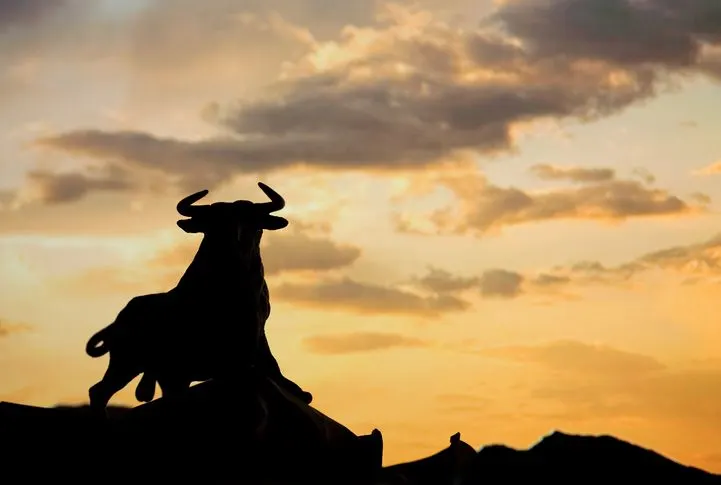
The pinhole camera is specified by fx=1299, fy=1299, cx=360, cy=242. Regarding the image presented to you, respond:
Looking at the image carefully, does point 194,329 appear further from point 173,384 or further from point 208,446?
point 208,446

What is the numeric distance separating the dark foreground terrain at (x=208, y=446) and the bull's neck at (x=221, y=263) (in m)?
1.38

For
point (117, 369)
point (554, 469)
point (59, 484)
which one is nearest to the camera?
point (554, 469)

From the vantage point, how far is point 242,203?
16.2 meters

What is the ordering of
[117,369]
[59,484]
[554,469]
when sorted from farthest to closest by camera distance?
[117,369] < [59,484] < [554,469]

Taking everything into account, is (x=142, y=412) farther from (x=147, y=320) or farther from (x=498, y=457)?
(x=498, y=457)

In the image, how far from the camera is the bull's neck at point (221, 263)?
623 inches

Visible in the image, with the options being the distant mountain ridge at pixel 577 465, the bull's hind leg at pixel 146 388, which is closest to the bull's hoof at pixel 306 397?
the bull's hind leg at pixel 146 388

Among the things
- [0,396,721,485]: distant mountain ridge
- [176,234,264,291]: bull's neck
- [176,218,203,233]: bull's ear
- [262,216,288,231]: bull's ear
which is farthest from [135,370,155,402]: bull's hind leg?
[0,396,721,485]: distant mountain ridge

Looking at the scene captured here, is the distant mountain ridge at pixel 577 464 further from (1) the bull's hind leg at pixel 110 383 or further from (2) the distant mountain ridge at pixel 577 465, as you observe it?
(1) the bull's hind leg at pixel 110 383

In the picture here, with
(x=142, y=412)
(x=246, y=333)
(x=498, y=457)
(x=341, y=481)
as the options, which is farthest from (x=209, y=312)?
(x=498, y=457)

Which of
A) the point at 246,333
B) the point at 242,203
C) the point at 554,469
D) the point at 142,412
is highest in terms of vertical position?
the point at 242,203

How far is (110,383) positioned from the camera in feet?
51.3

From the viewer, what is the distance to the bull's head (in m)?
16.0

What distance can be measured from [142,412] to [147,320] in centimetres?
141
